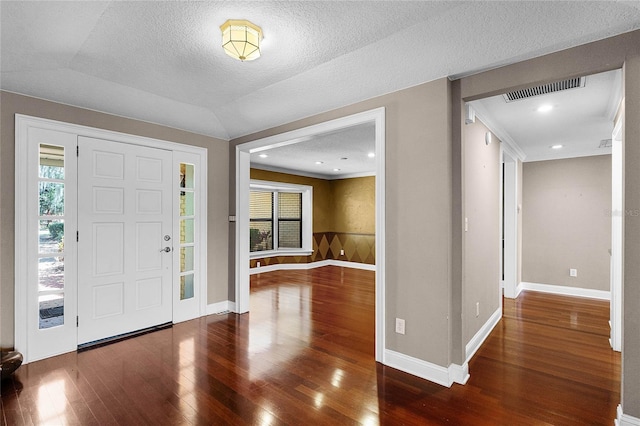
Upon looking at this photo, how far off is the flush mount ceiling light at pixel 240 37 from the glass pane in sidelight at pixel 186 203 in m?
2.38

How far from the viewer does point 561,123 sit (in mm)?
3672

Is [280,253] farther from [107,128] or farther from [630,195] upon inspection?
[630,195]

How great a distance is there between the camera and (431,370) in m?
2.50

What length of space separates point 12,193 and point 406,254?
3507mm

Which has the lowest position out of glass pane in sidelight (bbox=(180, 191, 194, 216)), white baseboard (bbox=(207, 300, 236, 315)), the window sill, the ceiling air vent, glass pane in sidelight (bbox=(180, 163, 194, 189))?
white baseboard (bbox=(207, 300, 236, 315))

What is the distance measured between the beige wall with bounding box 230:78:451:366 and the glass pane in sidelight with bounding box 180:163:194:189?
2.59 meters

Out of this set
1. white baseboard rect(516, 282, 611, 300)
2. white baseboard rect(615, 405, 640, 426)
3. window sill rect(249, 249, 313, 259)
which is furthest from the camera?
window sill rect(249, 249, 313, 259)

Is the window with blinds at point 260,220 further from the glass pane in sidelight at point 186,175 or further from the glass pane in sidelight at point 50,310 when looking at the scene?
the glass pane in sidelight at point 50,310

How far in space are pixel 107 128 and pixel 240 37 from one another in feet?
7.35

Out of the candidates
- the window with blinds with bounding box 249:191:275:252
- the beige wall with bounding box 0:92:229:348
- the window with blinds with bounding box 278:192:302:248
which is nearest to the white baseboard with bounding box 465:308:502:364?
the beige wall with bounding box 0:92:229:348

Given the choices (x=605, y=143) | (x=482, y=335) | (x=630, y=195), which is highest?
(x=605, y=143)

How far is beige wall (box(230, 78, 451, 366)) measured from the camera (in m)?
2.46

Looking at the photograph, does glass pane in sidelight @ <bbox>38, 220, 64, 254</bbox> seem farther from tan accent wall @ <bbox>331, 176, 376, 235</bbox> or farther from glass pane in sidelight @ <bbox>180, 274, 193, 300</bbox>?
tan accent wall @ <bbox>331, 176, 376, 235</bbox>

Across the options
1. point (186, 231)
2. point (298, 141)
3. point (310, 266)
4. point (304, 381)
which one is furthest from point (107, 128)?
point (310, 266)
